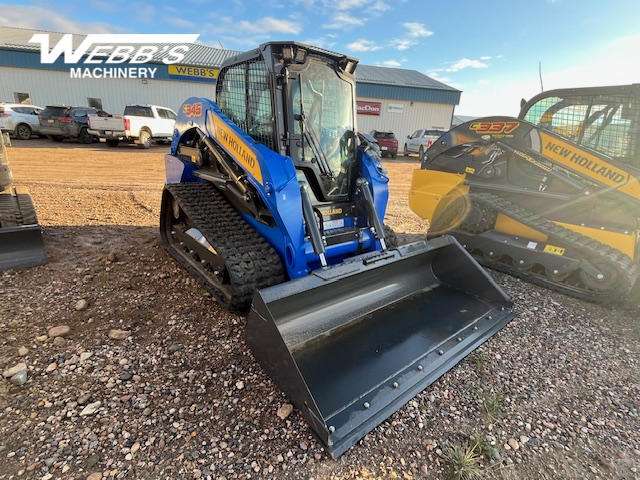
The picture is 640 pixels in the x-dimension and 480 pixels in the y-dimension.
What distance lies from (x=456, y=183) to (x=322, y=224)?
9.34ft

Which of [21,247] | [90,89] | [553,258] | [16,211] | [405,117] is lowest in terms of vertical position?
[21,247]

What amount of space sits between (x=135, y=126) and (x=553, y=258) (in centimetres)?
1523

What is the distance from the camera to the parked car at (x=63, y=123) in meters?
14.6

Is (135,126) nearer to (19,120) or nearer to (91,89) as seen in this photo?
(19,120)

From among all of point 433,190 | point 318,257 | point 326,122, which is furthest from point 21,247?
point 433,190

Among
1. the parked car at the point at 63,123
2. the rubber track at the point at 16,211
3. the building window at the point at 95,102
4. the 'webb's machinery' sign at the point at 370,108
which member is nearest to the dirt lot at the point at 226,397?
the rubber track at the point at 16,211

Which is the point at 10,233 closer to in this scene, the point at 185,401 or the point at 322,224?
the point at 185,401

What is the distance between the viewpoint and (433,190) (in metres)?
5.62

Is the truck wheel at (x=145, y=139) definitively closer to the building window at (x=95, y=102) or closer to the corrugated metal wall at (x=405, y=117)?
the building window at (x=95, y=102)

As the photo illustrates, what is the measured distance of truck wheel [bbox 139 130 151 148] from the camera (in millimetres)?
14789

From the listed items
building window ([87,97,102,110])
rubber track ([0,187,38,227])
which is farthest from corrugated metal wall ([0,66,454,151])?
rubber track ([0,187,38,227])

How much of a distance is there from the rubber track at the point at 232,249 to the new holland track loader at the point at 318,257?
0.05 ft

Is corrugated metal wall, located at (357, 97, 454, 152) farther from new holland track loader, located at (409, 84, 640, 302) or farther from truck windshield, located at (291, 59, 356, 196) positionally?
truck windshield, located at (291, 59, 356, 196)
